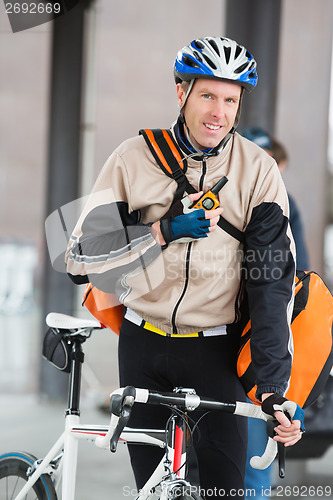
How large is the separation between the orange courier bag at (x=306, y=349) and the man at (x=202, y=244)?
7 centimetres

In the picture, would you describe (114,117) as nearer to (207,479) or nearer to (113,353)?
(113,353)

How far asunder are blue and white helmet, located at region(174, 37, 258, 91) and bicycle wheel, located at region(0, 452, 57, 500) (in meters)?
1.26

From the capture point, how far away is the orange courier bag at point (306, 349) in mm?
1819

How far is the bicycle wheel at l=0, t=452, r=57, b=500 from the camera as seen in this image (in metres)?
2.20

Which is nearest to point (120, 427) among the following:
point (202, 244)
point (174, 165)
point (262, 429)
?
point (202, 244)

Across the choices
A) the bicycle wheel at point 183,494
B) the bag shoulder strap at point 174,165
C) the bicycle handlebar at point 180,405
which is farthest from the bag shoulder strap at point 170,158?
the bicycle wheel at point 183,494

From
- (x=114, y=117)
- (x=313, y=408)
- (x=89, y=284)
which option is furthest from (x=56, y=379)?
(x=89, y=284)

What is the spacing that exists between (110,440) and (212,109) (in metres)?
0.79

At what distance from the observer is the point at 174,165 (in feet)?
5.80

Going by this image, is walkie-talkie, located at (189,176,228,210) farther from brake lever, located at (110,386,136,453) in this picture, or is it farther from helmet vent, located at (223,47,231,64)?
brake lever, located at (110,386,136,453)

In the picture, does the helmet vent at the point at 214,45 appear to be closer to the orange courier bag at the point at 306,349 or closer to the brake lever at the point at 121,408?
the orange courier bag at the point at 306,349

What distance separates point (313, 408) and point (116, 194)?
2125 mm

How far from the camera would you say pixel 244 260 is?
1.81 m

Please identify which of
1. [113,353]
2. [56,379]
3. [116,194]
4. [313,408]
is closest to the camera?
[116,194]
